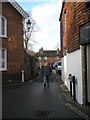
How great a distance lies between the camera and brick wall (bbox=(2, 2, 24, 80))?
20188 mm

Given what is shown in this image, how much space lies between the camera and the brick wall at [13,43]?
Result: 66.2ft

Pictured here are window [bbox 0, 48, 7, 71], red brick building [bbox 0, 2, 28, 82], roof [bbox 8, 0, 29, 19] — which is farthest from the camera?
roof [bbox 8, 0, 29, 19]

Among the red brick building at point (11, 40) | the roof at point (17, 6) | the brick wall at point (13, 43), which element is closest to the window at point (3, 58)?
the red brick building at point (11, 40)

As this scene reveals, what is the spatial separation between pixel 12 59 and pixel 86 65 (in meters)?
12.9

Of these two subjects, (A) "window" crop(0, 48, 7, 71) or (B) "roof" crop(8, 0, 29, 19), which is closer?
(A) "window" crop(0, 48, 7, 71)

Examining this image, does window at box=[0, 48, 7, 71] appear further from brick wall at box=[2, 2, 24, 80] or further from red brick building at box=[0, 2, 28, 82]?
brick wall at box=[2, 2, 24, 80]

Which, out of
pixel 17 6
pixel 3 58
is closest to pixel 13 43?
pixel 3 58

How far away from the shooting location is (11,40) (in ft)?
67.6

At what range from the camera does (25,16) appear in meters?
21.5

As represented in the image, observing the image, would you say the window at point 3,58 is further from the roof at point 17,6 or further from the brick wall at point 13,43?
the roof at point 17,6

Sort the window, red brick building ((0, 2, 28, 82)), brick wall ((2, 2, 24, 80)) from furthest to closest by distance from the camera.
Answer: brick wall ((2, 2, 24, 80)) < red brick building ((0, 2, 28, 82)) < the window

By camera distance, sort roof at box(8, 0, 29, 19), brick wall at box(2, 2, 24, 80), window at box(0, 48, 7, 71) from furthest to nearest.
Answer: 1. roof at box(8, 0, 29, 19)
2. brick wall at box(2, 2, 24, 80)
3. window at box(0, 48, 7, 71)

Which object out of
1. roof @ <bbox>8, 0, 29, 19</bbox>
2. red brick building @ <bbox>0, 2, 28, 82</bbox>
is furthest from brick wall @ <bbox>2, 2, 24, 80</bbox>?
roof @ <bbox>8, 0, 29, 19</bbox>

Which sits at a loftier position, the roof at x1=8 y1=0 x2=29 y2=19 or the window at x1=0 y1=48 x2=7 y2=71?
the roof at x1=8 y1=0 x2=29 y2=19
